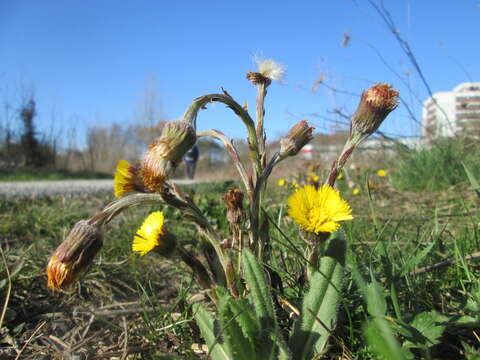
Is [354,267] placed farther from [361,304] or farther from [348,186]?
[348,186]

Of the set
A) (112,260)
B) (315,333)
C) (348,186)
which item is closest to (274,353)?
(315,333)

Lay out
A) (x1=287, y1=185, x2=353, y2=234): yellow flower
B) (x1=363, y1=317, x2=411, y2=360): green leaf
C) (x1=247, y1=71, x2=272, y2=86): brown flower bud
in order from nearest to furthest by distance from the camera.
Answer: (x1=363, y1=317, x2=411, y2=360): green leaf
(x1=287, y1=185, x2=353, y2=234): yellow flower
(x1=247, y1=71, x2=272, y2=86): brown flower bud

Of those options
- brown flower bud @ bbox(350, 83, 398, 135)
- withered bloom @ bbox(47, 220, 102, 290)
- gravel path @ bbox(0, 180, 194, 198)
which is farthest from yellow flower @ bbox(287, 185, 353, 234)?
gravel path @ bbox(0, 180, 194, 198)

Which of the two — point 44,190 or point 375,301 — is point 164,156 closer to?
point 375,301

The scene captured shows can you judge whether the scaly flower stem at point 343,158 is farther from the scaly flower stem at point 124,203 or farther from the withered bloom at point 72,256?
the withered bloom at point 72,256

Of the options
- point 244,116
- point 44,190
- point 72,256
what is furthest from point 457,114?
point 44,190

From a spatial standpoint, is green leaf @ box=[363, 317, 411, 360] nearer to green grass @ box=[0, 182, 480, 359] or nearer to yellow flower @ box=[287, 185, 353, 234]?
green grass @ box=[0, 182, 480, 359]
